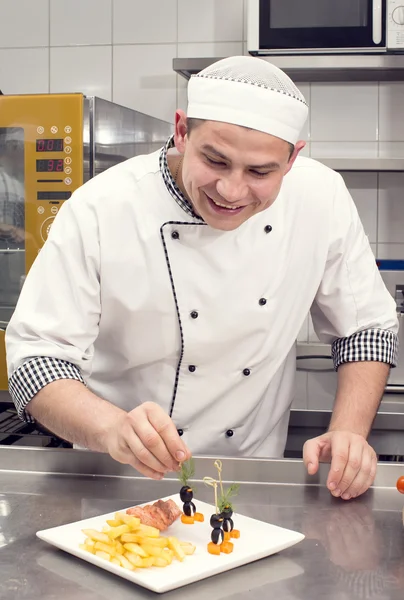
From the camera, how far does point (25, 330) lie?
1.48m

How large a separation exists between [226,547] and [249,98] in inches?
27.8

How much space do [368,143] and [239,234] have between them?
1.55 m

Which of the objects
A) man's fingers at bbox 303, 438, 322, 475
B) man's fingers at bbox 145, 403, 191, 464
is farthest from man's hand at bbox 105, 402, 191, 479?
man's fingers at bbox 303, 438, 322, 475

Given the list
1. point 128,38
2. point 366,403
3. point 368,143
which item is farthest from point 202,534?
point 128,38

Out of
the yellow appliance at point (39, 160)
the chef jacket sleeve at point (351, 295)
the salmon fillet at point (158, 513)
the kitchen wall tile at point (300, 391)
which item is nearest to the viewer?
the salmon fillet at point (158, 513)

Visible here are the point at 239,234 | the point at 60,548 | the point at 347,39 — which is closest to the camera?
the point at 60,548

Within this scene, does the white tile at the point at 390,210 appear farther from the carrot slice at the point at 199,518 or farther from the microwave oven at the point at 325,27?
the carrot slice at the point at 199,518

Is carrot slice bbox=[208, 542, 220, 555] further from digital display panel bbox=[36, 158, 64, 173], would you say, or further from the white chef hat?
digital display panel bbox=[36, 158, 64, 173]

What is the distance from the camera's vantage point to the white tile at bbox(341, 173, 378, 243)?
117 inches

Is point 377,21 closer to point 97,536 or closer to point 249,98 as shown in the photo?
point 249,98

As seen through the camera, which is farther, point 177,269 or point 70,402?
point 177,269

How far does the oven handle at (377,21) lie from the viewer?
2.56 meters

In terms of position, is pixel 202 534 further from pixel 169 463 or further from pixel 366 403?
pixel 366 403

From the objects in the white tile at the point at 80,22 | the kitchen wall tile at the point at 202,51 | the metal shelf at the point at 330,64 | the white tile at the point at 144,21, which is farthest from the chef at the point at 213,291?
the white tile at the point at 80,22
